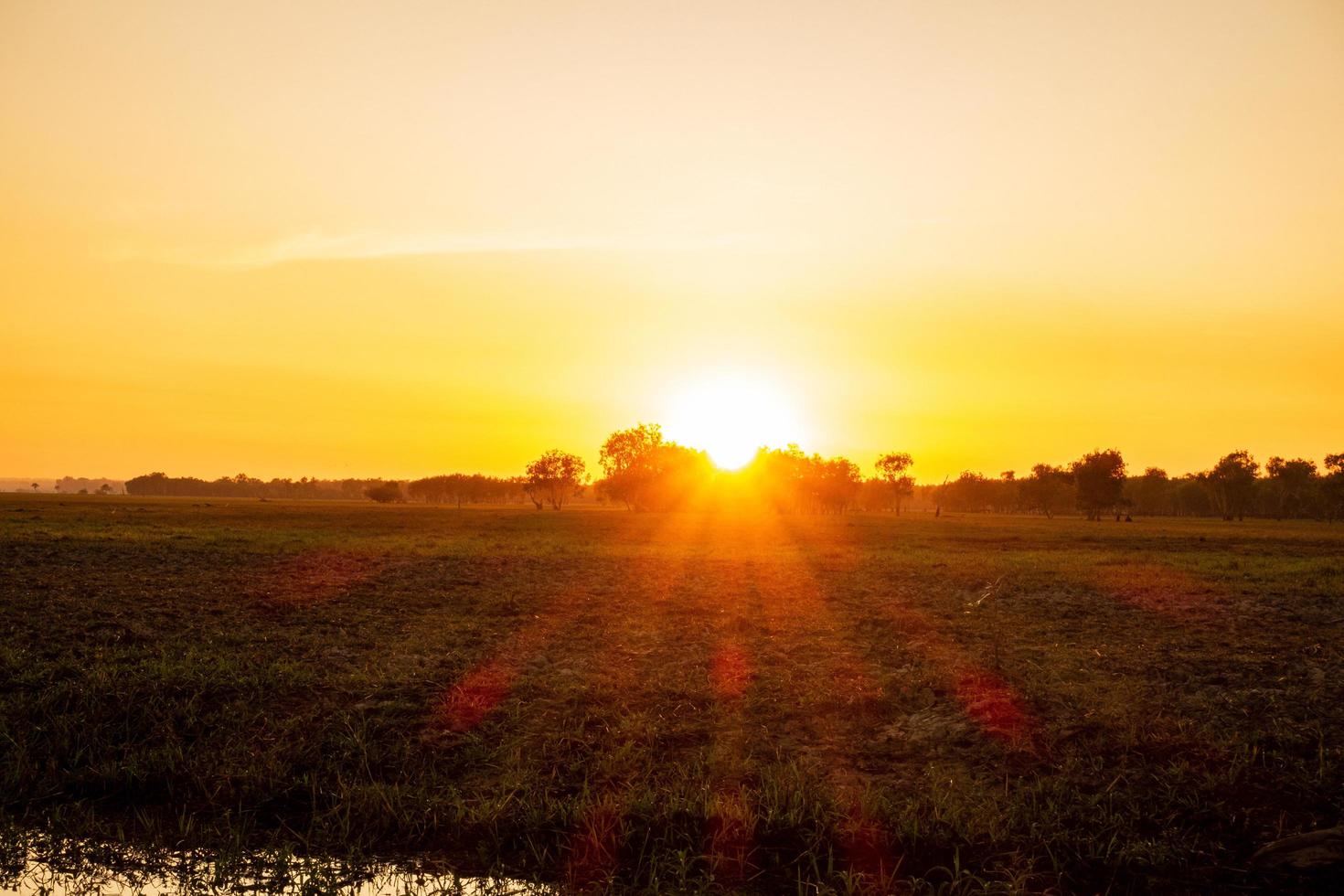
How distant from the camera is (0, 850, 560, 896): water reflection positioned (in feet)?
19.6

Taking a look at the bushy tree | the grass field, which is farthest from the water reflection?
the bushy tree

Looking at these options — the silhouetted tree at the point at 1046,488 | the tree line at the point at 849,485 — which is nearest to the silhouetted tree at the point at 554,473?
the tree line at the point at 849,485

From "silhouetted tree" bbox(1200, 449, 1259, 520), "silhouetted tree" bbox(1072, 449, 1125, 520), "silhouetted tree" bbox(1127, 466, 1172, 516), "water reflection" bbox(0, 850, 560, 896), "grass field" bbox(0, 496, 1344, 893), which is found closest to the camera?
"water reflection" bbox(0, 850, 560, 896)

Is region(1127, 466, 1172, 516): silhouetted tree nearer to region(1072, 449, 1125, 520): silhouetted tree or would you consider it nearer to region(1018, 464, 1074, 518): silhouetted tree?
region(1018, 464, 1074, 518): silhouetted tree

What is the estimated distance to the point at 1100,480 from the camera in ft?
348

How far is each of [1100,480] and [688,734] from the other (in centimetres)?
11396

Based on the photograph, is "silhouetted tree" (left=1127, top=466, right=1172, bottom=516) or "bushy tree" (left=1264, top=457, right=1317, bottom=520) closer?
"bushy tree" (left=1264, top=457, right=1317, bottom=520)

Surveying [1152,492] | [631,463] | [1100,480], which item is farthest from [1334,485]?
[631,463]

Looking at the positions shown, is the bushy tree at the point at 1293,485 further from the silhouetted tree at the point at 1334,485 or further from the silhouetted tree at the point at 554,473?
the silhouetted tree at the point at 554,473

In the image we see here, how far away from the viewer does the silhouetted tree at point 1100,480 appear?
10512 centimetres

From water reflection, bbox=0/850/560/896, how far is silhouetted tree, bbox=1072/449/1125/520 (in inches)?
4569

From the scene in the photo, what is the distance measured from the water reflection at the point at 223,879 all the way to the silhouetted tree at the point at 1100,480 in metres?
116

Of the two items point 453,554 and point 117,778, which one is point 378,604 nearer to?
point 117,778

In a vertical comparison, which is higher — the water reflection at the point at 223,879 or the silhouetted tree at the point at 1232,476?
the silhouetted tree at the point at 1232,476
